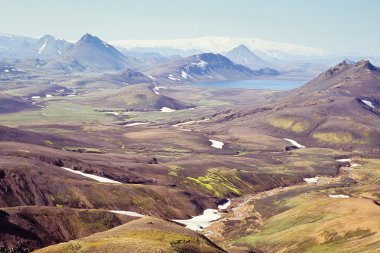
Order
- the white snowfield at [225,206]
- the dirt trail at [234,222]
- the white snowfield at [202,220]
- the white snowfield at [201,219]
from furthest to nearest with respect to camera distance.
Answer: the white snowfield at [225,206] → the white snowfield at [202,220] → the white snowfield at [201,219] → the dirt trail at [234,222]

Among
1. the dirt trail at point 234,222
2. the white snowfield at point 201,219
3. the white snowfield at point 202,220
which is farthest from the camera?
the white snowfield at point 202,220

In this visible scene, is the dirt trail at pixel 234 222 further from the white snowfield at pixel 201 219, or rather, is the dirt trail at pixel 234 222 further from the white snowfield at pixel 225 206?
the white snowfield at pixel 201 219

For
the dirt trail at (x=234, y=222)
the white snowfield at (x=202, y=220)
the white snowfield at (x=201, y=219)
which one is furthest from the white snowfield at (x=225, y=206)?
the white snowfield at (x=202, y=220)

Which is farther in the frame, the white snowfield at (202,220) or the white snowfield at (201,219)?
the white snowfield at (202,220)

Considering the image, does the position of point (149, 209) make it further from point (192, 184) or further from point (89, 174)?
point (192, 184)

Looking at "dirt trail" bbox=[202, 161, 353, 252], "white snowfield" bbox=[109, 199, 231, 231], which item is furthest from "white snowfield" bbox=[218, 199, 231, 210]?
"dirt trail" bbox=[202, 161, 353, 252]

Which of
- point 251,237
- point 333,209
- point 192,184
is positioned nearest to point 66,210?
point 251,237

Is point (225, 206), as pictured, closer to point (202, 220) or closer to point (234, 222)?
point (202, 220)

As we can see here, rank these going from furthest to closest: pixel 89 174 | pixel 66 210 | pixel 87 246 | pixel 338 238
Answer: pixel 89 174
pixel 66 210
pixel 338 238
pixel 87 246
